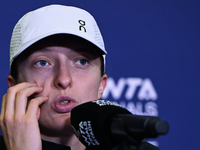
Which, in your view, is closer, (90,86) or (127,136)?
(127,136)

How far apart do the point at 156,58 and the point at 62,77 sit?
1084mm

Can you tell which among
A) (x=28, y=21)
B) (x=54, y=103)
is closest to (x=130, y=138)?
(x=54, y=103)

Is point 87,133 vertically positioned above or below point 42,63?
below

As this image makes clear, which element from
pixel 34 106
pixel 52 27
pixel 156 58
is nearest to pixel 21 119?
pixel 34 106

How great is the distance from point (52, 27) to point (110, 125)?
20.0 inches

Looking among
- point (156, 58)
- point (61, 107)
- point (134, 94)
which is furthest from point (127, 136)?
point (156, 58)

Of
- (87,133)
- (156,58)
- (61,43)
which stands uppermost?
(156,58)

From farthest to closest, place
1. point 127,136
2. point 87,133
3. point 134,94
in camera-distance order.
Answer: point 134,94 < point 87,133 < point 127,136

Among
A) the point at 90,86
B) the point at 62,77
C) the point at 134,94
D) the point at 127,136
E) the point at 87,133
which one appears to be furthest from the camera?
the point at 134,94

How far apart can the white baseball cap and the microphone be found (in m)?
0.34

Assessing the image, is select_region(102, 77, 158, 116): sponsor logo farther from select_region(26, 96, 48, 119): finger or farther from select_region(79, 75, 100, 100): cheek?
select_region(26, 96, 48, 119): finger

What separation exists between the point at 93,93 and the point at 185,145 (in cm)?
112

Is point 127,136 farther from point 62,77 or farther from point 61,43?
point 61,43

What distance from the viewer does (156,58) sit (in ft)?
6.18
